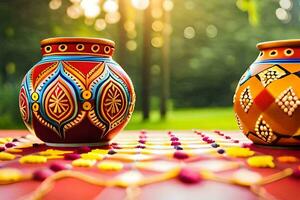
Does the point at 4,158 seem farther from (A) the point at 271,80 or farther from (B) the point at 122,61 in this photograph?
(B) the point at 122,61

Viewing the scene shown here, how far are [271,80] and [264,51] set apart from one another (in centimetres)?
12

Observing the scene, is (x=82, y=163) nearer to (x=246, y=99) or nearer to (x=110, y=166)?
(x=110, y=166)

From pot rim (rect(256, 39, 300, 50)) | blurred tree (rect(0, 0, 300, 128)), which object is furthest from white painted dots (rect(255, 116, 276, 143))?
blurred tree (rect(0, 0, 300, 128))

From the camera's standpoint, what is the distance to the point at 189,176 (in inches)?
31.8

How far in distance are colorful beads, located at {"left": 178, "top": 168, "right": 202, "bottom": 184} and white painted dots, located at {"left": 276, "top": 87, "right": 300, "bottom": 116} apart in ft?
1.39

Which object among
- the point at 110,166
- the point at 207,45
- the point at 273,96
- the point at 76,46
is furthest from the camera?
the point at 207,45

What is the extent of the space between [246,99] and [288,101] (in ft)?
0.41

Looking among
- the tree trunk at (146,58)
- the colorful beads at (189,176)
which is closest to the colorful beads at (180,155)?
the colorful beads at (189,176)

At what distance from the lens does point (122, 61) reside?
573 cm

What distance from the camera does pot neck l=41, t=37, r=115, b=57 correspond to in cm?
130

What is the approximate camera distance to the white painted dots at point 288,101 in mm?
1146

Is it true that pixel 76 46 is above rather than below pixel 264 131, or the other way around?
above

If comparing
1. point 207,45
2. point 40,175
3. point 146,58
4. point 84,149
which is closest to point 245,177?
point 40,175

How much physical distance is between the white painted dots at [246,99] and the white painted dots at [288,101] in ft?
0.29
